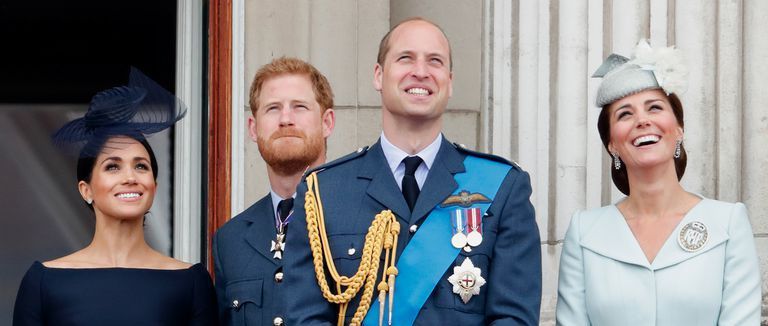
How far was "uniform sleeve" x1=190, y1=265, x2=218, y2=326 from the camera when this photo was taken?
4.48 meters

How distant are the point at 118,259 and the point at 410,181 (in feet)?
3.31

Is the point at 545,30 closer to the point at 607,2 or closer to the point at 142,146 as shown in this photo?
the point at 607,2

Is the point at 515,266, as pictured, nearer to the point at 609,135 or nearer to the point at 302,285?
the point at 302,285

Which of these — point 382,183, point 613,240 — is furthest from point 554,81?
point 382,183

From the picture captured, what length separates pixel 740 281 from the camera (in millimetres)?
4125

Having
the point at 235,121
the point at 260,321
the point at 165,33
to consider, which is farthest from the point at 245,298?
the point at 165,33

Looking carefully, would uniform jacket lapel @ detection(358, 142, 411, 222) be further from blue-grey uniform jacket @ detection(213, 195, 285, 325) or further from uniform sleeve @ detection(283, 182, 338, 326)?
blue-grey uniform jacket @ detection(213, 195, 285, 325)

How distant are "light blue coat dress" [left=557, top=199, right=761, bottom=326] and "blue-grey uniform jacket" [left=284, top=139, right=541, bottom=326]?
0.38 m

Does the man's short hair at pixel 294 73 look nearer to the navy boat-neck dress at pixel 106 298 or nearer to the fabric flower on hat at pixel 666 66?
the navy boat-neck dress at pixel 106 298

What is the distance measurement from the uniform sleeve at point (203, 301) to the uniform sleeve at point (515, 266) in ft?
3.34

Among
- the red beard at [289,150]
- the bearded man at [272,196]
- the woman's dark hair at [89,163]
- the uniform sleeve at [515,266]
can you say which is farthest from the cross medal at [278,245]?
the uniform sleeve at [515,266]

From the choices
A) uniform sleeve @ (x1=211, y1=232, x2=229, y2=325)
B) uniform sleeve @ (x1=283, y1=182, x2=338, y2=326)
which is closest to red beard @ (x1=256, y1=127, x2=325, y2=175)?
uniform sleeve @ (x1=211, y1=232, x2=229, y2=325)

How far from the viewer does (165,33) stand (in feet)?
23.0

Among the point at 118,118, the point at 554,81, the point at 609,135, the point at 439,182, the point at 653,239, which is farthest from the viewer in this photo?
the point at 554,81
